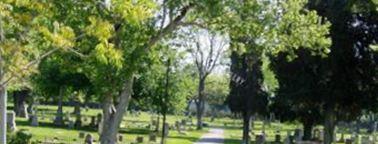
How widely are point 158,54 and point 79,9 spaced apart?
16.8 ft

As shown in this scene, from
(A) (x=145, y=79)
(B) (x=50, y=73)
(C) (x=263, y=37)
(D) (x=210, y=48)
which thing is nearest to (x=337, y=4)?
(C) (x=263, y=37)

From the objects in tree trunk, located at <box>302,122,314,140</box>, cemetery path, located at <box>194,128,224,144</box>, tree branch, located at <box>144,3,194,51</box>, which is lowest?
cemetery path, located at <box>194,128,224,144</box>

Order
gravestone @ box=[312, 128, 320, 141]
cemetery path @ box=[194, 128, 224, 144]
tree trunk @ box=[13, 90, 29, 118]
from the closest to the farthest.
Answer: cemetery path @ box=[194, 128, 224, 144] → gravestone @ box=[312, 128, 320, 141] → tree trunk @ box=[13, 90, 29, 118]

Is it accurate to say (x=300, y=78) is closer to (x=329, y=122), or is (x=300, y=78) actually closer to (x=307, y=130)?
(x=329, y=122)

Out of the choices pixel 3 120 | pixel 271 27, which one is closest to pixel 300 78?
pixel 271 27

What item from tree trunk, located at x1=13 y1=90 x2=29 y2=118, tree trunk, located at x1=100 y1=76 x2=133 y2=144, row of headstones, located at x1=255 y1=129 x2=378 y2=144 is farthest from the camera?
tree trunk, located at x1=13 y1=90 x2=29 y2=118

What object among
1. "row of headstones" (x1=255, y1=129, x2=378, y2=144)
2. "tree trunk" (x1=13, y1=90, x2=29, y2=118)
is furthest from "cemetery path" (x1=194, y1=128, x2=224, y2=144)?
"tree trunk" (x1=13, y1=90, x2=29, y2=118)

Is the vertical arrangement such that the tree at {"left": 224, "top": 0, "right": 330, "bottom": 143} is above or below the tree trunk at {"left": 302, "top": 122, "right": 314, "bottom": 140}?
above

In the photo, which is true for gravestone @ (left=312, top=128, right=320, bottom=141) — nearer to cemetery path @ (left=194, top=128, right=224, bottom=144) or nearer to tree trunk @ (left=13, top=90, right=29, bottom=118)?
cemetery path @ (left=194, top=128, right=224, bottom=144)

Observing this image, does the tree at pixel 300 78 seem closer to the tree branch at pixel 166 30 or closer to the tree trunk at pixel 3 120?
the tree branch at pixel 166 30

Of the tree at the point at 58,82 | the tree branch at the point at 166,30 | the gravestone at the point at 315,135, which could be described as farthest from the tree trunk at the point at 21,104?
the tree branch at the point at 166,30

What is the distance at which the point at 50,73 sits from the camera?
55312 millimetres

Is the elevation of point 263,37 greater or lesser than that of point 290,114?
greater

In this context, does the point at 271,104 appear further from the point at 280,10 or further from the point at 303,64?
the point at 280,10
